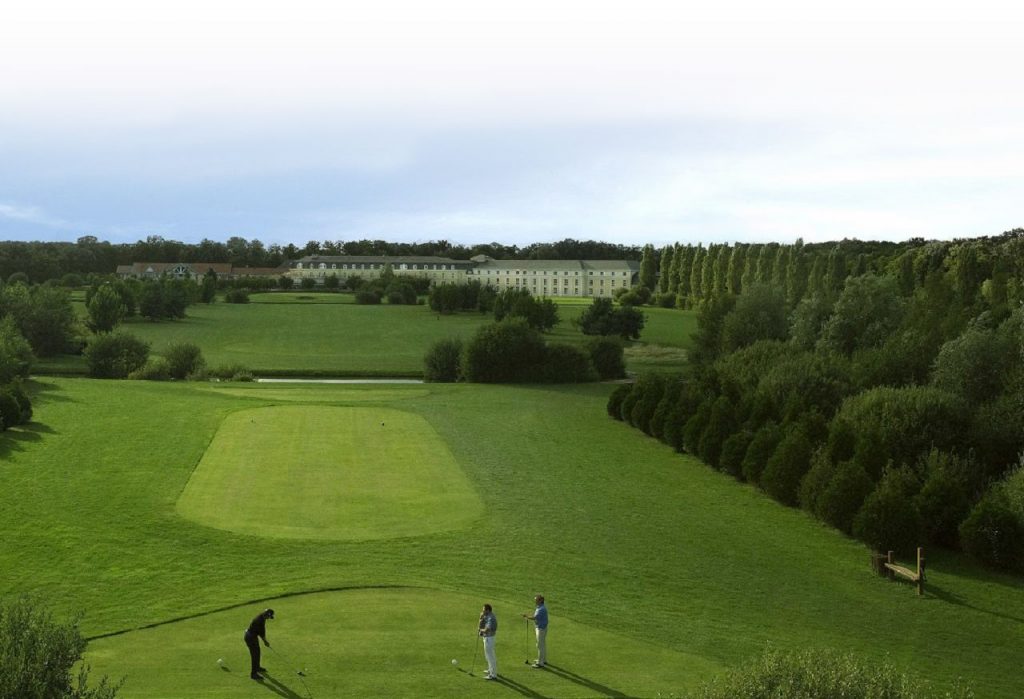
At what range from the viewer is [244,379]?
80.1 m

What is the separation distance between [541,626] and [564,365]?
2334 inches

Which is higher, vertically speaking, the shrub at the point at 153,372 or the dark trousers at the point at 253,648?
the dark trousers at the point at 253,648

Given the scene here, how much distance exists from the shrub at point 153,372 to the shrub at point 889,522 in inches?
2296

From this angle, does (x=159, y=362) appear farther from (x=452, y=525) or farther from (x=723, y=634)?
(x=723, y=634)

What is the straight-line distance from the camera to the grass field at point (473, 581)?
65.3ft

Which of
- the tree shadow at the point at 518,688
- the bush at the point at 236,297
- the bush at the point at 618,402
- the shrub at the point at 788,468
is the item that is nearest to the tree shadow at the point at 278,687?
the tree shadow at the point at 518,688

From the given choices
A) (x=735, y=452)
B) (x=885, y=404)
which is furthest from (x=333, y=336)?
(x=885, y=404)

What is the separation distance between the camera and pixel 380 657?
781 inches

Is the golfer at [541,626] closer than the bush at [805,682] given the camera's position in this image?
No

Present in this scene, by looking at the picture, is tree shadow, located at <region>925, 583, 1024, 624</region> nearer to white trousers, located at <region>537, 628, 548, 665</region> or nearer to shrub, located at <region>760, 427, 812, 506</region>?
shrub, located at <region>760, 427, 812, 506</region>

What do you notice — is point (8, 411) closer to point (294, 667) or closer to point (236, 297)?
point (294, 667)

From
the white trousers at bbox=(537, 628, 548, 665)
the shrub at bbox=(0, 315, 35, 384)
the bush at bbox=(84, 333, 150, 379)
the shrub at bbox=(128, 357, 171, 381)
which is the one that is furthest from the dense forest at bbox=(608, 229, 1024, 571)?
the bush at bbox=(84, 333, 150, 379)

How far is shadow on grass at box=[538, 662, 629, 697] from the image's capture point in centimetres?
1845

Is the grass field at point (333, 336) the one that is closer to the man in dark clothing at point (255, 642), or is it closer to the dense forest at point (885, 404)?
the dense forest at point (885, 404)
